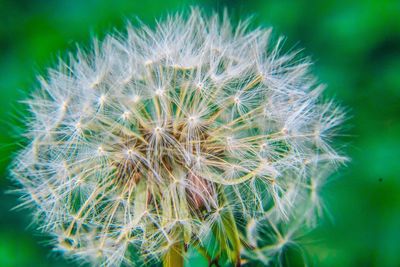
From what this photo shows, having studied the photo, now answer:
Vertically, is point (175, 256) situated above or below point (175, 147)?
below

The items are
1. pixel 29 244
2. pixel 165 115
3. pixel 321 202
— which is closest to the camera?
pixel 165 115

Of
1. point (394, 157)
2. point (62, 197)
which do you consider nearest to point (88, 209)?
point (62, 197)

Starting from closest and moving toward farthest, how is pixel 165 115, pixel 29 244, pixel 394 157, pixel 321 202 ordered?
pixel 165 115, pixel 321 202, pixel 394 157, pixel 29 244

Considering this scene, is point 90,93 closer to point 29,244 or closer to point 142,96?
point 142,96

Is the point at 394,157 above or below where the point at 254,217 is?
above

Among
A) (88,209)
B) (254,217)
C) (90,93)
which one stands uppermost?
(90,93)

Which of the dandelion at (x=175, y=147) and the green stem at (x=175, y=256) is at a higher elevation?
the dandelion at (x=175, y=147)

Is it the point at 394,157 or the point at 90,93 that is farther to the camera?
the point at 394,157

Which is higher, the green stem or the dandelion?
the dandelion
